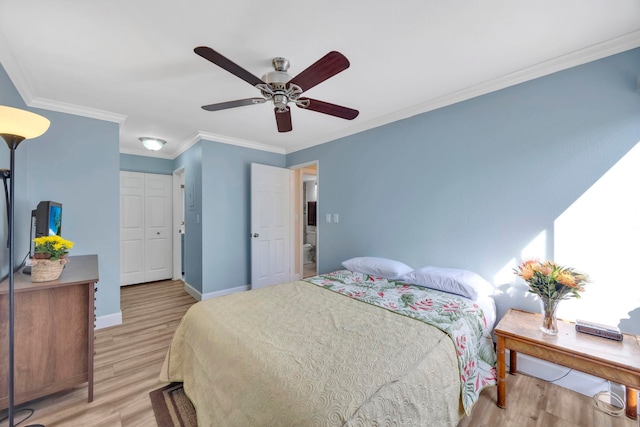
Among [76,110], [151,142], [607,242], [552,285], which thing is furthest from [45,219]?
[607,242]

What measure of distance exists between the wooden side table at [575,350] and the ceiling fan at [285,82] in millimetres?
1948

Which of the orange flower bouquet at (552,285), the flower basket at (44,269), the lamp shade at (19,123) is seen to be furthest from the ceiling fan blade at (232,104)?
the orange flower bouquet at (552,285)

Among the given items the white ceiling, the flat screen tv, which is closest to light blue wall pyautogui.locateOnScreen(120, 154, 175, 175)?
the white ceiling

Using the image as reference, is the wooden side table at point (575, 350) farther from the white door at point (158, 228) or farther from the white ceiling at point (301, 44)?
the white door at point (158, 228)

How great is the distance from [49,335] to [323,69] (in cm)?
244

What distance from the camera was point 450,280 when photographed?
2150mm

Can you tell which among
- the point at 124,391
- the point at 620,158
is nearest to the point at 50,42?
the point at 124,391

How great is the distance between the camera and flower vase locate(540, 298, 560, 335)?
1660mm

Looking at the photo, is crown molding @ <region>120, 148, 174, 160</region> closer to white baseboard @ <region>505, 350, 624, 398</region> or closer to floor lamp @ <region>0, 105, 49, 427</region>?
floor lamp @ <region>0, 105, 49, 427</region>

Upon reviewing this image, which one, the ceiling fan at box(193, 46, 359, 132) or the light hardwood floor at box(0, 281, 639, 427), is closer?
the ceiling fan at box(193, 46, 359, 132)

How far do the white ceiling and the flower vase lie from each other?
171 cm

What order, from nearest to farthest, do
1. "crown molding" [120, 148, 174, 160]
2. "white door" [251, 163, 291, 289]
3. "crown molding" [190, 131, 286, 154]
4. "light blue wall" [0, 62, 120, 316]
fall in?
"light blue wall" [0, 62, 120, 316]
"crown molding" [190, 131, 286, 154]
"white door" [251, 163, 291, 289]
"crown molding" [120, 148, 174, 160]

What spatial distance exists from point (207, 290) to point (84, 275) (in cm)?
189

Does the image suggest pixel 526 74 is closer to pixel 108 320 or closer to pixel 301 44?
pixel 301 44
